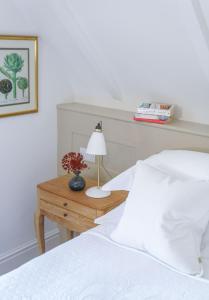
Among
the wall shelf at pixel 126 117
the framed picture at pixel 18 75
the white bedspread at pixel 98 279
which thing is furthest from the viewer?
the framed picture at pixel 18 75

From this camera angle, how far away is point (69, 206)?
243 cm

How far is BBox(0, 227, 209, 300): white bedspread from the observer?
A: 1.49 meters

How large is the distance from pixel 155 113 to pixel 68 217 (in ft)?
2.76

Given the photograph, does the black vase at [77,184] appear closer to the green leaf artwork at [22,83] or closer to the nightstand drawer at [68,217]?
the nightstand drawer at [68,217]

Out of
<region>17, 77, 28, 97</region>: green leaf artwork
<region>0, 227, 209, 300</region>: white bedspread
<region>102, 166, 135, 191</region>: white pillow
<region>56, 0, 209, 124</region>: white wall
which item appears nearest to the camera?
<region>0, 227, 209, 300</region>: white bedspread

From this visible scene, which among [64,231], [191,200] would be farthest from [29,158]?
[191,200]

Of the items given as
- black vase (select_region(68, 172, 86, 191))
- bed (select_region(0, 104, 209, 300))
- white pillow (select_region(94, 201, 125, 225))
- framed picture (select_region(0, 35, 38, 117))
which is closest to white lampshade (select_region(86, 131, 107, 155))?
black vase (select_region(68, 172, 86, 191))

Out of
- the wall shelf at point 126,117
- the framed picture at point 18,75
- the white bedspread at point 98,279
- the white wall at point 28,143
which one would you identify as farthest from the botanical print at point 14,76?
the white bedspread at point 98,279

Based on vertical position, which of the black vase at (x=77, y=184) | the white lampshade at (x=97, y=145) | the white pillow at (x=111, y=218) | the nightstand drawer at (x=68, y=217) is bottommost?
the nightstand drawer at (x=68, y=217)

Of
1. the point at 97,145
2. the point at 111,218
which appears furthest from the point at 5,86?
the point at 111,218

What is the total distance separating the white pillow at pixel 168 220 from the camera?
166 cm

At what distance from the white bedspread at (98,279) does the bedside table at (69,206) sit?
533mm

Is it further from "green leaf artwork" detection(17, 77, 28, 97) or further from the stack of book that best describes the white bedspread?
"green leaf artwork" detection(17, 77, 28, 97)

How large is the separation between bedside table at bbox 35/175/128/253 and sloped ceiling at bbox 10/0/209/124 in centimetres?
70
